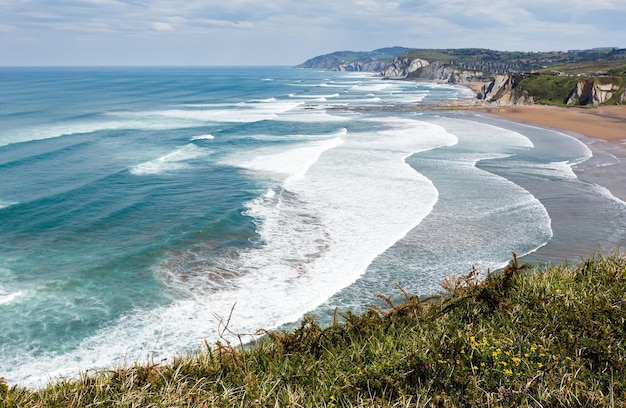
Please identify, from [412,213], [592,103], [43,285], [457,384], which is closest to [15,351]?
[43,285]

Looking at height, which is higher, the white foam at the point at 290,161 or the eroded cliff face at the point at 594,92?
the eroded cliff face at the point at 594,92

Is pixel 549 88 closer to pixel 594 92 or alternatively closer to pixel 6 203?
pixel 594 92

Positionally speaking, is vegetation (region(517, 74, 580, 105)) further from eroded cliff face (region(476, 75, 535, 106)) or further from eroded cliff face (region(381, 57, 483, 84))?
eroded cliff face (region(381, 57, 483, 84))

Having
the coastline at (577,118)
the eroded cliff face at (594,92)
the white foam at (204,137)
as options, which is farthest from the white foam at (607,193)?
the eroded cliff face at (594,92)

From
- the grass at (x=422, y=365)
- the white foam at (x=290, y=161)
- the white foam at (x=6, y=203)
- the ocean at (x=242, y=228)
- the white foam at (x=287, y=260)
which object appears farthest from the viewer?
the white foam at (x=290, y=161)

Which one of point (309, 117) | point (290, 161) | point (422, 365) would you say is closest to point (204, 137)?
point (290, 161)

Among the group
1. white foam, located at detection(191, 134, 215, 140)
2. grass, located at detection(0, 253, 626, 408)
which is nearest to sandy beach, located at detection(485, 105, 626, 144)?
white foam, located at detection(191, 134, 215, 140)

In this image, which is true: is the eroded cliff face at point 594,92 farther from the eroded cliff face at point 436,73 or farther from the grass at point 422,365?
the eroded cliff face at point 436,73
